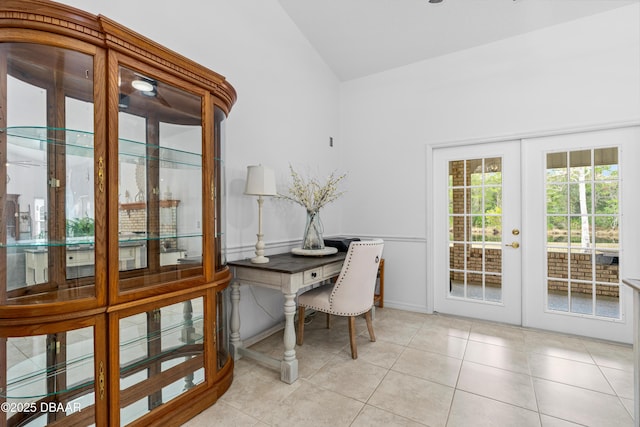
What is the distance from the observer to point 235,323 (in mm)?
2393

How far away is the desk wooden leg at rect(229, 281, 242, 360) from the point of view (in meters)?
2.36

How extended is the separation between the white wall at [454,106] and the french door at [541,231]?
198mm

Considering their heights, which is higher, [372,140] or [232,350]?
[372,140]

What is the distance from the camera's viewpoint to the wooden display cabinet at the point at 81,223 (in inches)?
47.9

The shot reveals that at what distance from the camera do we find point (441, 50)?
3.35m

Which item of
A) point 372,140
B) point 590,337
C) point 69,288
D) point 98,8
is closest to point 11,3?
point 98,8

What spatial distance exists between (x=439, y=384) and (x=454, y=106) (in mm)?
2859

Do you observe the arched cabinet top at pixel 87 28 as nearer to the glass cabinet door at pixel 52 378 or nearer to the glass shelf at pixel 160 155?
the glass shelf at pixel 160 155

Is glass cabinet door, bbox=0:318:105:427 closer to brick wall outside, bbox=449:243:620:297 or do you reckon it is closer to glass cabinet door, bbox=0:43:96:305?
glass cabinet door, bbox=0:43:96:305

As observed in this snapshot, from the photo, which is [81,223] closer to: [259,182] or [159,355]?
[159,355]

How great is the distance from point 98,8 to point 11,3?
2.33ft

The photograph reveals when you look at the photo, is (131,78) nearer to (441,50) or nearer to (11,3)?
(11,3)

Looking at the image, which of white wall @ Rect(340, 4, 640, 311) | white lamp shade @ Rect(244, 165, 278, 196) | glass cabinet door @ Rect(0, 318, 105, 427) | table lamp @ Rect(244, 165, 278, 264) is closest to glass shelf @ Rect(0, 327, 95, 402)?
glass cabinet door @ Rect(0, 318, 105, 427)

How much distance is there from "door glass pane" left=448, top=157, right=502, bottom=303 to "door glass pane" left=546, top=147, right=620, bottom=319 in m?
0.46
